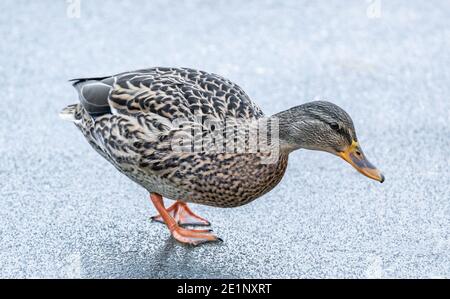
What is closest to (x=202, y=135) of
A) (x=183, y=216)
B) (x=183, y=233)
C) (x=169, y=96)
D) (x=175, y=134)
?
(x=175, y=134)

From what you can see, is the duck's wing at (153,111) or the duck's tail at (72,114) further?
the duck's tail at (72,114)

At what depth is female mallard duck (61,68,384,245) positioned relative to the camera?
3.69m

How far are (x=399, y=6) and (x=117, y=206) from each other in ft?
12.0

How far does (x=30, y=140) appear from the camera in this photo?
4949mm

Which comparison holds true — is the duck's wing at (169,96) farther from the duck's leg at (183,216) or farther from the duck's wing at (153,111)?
the duck's leg at (183,216)

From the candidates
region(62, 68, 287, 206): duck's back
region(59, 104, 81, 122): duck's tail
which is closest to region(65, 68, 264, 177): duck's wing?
region(62, 68, 287, 206): duck's back

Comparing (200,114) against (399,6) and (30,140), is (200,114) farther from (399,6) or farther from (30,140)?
(399,6)

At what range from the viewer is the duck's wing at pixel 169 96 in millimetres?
3760

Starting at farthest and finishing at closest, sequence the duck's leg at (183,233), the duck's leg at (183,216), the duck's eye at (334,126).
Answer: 1. the duck's leg at (183,216)
2. the duck's leg at (183,233)
3. the duck's eye at (334,126)

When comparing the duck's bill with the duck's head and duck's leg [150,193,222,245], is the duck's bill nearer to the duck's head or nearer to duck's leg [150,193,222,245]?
the duck's head

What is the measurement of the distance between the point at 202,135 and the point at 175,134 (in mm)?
123

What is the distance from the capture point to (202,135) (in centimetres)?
369

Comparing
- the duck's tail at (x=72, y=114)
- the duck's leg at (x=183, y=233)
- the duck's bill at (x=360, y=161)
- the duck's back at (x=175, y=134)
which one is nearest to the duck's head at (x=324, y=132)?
the duck's bill at (x=360, y=161)

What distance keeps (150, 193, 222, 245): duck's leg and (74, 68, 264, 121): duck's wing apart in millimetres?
486
